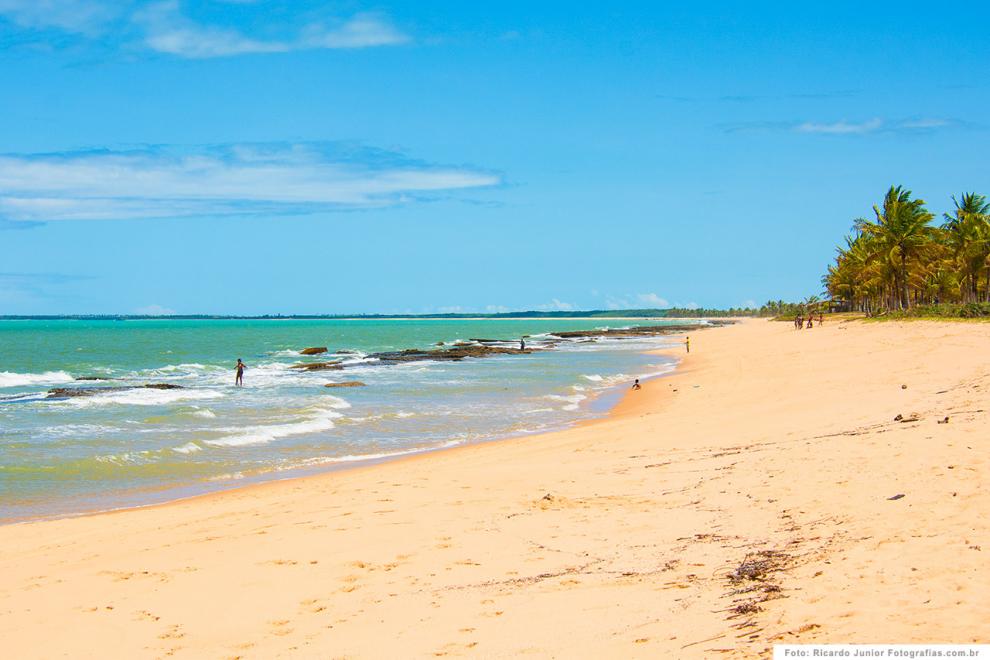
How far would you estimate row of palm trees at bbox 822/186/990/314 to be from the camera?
58.2m

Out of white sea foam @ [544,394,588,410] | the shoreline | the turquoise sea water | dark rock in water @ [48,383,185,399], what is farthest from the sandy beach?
dark rock in water @ [48,383,185,399]

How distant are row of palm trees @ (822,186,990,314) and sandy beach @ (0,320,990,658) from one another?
50.6 meters

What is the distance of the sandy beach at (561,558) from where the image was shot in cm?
533

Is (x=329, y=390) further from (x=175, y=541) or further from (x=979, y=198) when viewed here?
(x=979, y=198)

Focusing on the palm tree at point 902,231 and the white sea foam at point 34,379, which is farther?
the palm tree at point 902,231

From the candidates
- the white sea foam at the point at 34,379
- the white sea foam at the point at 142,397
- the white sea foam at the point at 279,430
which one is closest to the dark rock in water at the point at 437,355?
the white sea foam at the point at 34,379

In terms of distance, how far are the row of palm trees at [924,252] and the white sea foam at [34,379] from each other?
185 feet

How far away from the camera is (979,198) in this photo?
224 ft

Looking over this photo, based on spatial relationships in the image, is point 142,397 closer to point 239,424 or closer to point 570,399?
Result: point 239,424

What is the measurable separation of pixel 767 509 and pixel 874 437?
13.0ft

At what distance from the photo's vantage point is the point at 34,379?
43.3 metres

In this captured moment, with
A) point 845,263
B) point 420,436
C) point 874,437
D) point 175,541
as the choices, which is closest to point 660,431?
point 874,437

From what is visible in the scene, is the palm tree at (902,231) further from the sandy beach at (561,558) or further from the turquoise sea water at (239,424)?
the sandy beach at (561,558)

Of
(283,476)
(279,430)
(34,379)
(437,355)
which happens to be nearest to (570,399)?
(279,430)
